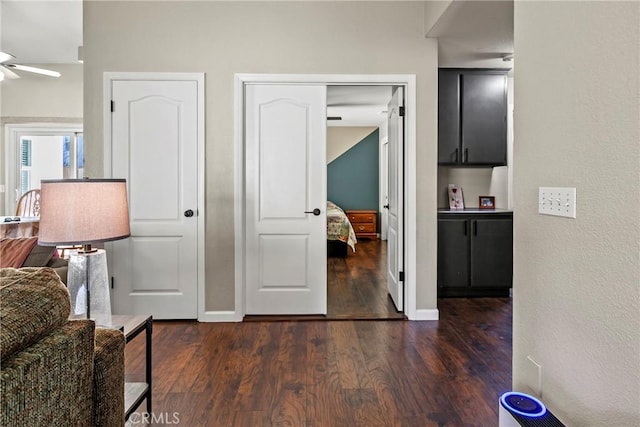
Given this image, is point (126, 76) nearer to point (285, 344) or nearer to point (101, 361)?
point (285, 344)

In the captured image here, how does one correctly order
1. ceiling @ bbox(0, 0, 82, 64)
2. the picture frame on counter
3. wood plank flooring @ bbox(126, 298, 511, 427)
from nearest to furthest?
wood plank flooring @ bbox(126, 298, 511, 427), ceiling @ bbox(0, 0, 82, 64), the picture frame on counter

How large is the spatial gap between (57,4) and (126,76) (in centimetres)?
145

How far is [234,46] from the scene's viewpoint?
10.9 ft

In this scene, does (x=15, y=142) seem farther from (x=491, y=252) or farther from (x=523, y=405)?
(x=523, y=405)

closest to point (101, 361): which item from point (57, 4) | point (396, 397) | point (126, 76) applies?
point (396, 397)

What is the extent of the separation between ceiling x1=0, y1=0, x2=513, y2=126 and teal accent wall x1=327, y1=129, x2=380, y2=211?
2830 millimetres

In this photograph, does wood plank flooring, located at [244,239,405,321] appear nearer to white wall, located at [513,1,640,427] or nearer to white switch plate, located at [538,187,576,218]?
white wall, located at [513,1,640,427]

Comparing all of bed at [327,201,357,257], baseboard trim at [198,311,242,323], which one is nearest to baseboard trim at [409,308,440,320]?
baseboard trim at [198,311,242,323]

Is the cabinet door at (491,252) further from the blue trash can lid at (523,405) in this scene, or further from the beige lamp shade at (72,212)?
the beige lamp shade at (72,212)

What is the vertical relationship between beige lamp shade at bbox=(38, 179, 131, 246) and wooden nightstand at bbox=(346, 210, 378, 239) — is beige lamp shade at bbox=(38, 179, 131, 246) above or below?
above

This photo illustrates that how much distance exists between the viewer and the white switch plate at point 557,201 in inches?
56.2

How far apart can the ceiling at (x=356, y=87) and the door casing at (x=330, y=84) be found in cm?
56

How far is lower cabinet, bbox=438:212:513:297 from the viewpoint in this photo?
4.10m

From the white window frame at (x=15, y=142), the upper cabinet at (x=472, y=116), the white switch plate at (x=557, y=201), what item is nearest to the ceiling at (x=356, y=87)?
the upper cabinet at (x=472, y=116)
